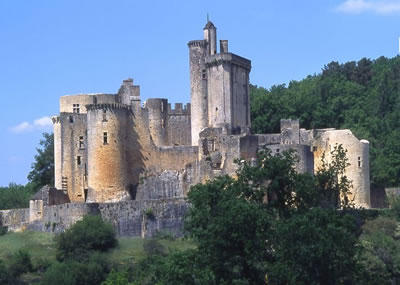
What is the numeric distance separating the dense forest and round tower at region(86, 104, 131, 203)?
13009 millimetres

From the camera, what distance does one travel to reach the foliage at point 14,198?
8550 cm

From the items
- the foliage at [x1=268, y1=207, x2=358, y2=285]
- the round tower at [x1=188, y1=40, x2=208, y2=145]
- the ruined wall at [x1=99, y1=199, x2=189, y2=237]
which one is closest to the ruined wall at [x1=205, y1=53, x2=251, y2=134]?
the round tower at [x1=188, y1=40, x2=208, y2=145]

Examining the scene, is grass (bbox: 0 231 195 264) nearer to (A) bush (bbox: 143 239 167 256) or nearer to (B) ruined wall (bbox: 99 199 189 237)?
(A) bush (bbox: 143 239 167 256)

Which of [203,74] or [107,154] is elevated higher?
[203,74]

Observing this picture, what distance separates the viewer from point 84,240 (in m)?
62.4

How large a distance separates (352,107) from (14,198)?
23805mm

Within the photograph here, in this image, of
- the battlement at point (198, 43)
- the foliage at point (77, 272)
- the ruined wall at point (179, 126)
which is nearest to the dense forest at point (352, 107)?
the ruined wall at point (179, 126)

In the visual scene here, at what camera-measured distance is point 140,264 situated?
59906 mm

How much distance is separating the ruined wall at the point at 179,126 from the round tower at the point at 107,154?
376 centimetres

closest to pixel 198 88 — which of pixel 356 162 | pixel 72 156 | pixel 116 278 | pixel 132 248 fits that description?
pixel 72 156

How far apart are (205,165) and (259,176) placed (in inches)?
494

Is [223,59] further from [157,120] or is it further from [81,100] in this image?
[81,100]

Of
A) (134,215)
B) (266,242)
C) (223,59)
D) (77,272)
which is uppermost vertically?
(223,59)

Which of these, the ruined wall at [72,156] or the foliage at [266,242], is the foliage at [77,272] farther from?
the foliage at [266,242]
